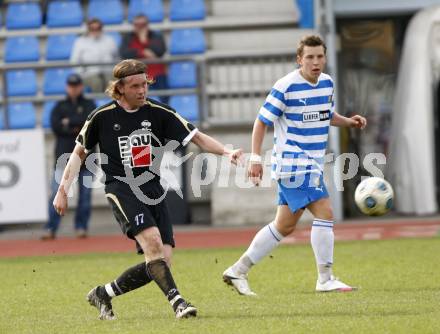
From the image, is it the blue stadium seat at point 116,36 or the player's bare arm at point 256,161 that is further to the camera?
the blue stadium seat at point 116,36

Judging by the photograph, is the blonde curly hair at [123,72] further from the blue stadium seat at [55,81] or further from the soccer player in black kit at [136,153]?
the blue stadium seat at [55,81]

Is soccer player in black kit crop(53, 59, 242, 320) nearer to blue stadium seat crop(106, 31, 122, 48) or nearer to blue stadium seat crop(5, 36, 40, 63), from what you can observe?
blue stadium seat crop(106, 31, 122, 48)

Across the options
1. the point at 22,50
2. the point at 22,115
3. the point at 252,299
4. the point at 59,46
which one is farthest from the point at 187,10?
the point at 252,299

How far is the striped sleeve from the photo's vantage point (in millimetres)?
9766

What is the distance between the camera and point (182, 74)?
1858 centimetres

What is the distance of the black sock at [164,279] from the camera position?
26.9 ft

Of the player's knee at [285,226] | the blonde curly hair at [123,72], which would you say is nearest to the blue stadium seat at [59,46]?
the player's knee at [285,226]

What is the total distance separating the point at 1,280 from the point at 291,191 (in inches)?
152

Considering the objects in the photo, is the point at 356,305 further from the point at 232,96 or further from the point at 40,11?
the point at 40,11

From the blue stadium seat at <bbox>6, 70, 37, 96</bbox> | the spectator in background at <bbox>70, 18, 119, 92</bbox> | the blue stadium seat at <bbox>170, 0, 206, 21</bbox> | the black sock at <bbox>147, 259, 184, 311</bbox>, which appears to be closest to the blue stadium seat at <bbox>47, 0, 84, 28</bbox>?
the blue stadium seat at <bbox>6, 70, 37, 96</bbox>

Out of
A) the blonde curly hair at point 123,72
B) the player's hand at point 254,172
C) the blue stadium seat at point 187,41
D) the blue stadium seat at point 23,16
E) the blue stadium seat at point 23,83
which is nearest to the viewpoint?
the blonde curly hair at point 123,72

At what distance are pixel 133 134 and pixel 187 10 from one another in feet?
38.6

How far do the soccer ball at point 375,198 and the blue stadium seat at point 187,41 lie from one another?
9.78 meters

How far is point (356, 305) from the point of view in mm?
8812
